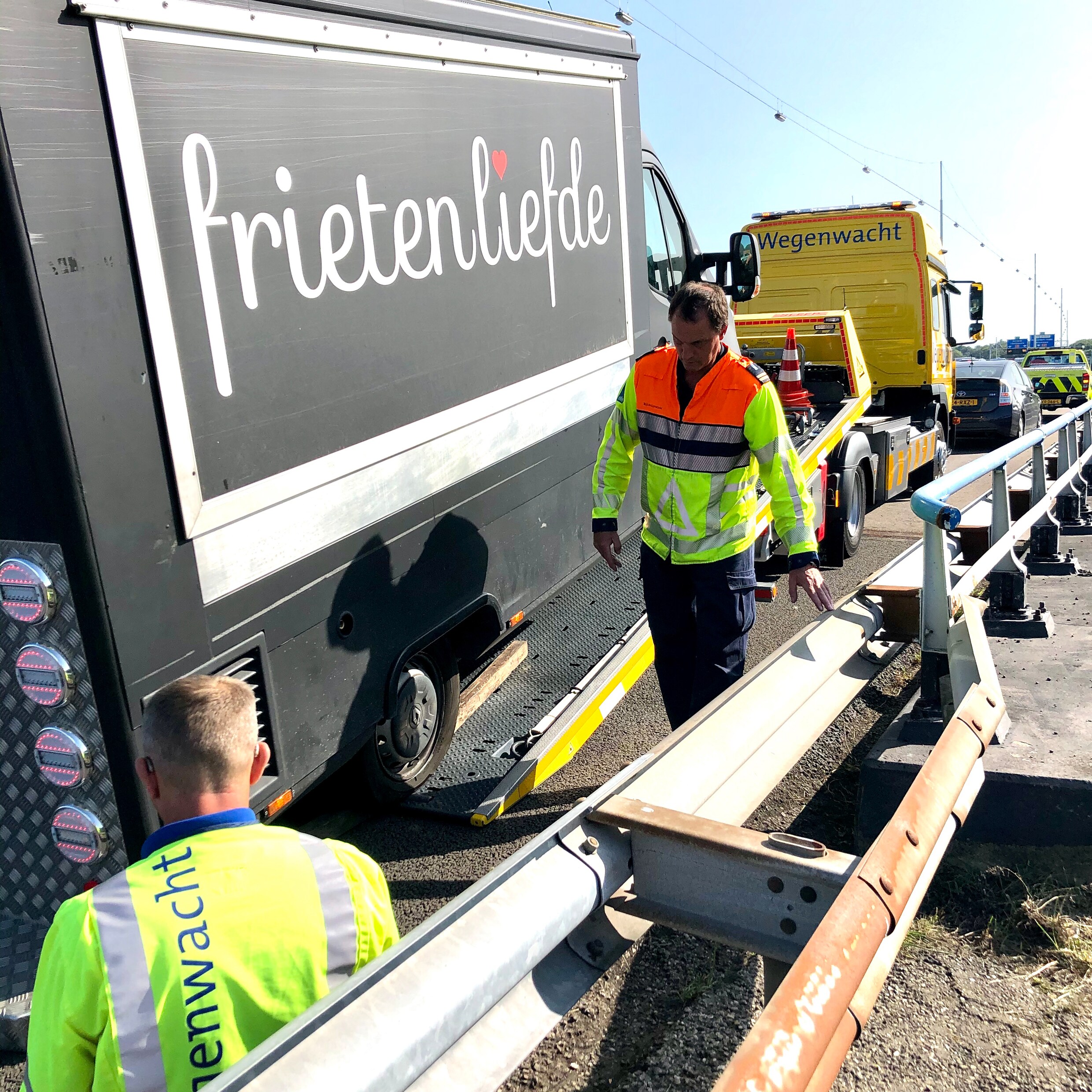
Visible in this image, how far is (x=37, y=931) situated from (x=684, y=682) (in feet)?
7.82

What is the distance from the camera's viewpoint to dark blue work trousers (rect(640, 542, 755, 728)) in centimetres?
369

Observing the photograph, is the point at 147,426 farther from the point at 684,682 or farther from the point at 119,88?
the point at 684,682

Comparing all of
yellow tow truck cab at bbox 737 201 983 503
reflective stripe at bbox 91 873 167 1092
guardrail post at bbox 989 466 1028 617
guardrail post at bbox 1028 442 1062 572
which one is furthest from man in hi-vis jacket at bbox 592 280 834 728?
yellow tow truck cab at bbox 737 201 983 503

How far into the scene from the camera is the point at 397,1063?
52.9 inches

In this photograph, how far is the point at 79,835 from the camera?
2562mm

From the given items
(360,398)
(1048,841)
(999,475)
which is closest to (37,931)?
(360,398)

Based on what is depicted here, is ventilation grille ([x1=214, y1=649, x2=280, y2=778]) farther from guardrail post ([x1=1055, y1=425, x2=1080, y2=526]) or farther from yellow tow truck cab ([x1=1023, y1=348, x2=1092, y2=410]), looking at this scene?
yellow tow truck cab ([x1=1023, y1=348, x2=1092, y2=410])

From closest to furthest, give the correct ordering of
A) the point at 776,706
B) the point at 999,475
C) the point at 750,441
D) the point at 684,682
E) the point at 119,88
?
the point at 119,88 → the point at 776,706 → the point at 750,441 → the point at 684,682 → the point at 999,475

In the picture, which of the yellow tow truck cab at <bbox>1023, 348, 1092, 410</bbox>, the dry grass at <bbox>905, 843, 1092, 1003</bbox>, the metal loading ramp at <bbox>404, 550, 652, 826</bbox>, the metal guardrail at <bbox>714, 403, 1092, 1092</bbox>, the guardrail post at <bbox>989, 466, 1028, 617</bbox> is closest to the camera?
the metal guardrail at <bbox>714, 403, 1092, 1092</bbox>

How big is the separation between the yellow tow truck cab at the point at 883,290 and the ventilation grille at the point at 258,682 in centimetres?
803

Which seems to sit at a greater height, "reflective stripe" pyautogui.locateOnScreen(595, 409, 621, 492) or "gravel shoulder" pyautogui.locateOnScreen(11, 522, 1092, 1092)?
"reflective stripe" pyautogui.locateOnScreen(595, 409, 621, 492)

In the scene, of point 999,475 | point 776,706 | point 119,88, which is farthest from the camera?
point 999,475

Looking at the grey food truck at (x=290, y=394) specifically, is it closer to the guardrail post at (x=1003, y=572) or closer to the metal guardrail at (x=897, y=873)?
the metal guardrail at (x=897, y=873)

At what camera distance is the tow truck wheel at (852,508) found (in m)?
8.03
